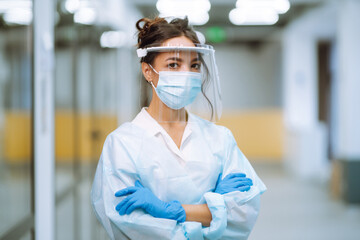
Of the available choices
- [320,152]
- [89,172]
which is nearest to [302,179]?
[320,152]

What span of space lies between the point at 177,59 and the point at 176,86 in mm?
76

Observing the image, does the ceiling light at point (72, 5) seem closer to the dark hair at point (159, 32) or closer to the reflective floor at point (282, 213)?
the reflective floor at point (282, 213)

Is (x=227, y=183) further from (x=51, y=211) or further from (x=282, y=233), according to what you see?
(x=282, y=233)

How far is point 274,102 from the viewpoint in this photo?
8641mm

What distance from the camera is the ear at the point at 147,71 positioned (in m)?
1.12

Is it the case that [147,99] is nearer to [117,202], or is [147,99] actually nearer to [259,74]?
[117,202]

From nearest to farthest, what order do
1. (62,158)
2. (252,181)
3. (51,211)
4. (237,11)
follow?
(252,181)
(51,211)
(62,158)
(237,11)

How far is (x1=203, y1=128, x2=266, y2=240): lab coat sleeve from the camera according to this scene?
102 cm

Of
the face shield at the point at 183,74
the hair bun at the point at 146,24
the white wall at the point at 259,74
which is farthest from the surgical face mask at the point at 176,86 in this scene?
the white wall at the point at 259,74

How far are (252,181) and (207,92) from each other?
295 mm

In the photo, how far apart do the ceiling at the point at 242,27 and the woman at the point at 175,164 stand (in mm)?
3651

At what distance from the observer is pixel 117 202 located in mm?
1034

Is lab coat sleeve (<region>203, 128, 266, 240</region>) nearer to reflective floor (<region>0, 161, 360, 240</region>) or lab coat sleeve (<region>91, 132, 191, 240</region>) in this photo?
lab coat sleeve (<region>91, 132, 191, 240</region>)

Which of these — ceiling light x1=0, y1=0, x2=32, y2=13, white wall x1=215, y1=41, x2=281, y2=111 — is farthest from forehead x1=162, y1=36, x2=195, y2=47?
white wall x1=215, y1=41, x2=281, y2=111
